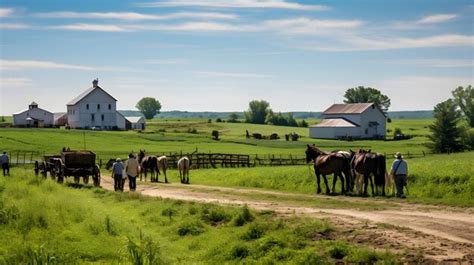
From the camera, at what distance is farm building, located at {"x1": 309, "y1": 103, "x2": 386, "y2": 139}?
12219cm

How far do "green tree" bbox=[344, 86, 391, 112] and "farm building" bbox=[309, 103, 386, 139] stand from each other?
165 feet

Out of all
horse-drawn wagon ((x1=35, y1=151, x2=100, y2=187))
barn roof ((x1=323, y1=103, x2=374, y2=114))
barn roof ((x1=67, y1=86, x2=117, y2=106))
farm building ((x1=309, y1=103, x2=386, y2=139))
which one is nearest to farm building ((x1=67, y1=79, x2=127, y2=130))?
barn roof ((x1=67, y1=86, x2=117, y2=106))

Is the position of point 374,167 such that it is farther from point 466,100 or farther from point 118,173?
point 466,100

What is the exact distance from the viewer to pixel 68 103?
127312 millimetres

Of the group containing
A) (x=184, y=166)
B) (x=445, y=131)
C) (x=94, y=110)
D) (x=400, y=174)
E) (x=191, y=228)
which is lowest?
(x=191, y=228)

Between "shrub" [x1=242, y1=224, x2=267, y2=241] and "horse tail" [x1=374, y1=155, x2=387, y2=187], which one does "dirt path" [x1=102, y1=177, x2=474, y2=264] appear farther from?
"shrub" [x1=242, y1=224, x2=267, y2=241]

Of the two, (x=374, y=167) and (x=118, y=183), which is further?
(x=118, y=183)

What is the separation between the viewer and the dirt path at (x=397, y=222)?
49.5 ft

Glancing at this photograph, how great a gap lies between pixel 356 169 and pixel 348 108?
104122mm

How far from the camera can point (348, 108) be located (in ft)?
431

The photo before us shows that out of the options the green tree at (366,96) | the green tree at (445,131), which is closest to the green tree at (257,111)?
the green tree at (366,96)

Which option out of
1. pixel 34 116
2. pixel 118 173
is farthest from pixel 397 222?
pixel 34 116

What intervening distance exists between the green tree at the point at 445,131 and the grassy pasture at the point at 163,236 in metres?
60.6

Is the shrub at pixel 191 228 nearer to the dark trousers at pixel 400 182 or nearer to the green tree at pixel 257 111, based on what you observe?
the dark trousers at pixel 400 182
